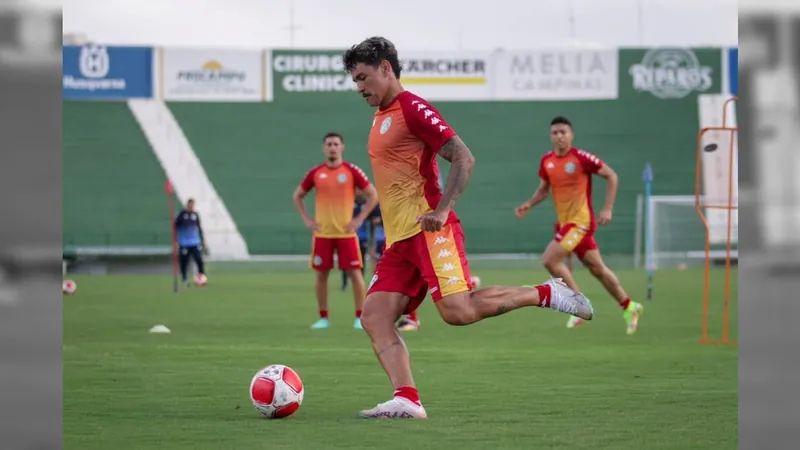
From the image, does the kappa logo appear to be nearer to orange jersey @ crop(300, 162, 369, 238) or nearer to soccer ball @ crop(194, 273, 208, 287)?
soccer ball @ crop(194, 273, 208, 287)

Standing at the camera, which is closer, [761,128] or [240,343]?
[761,128]

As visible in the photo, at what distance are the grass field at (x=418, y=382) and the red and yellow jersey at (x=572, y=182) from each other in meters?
1.33

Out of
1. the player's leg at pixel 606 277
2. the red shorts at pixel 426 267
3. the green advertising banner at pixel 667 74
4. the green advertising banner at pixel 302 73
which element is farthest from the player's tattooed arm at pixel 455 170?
the green advertising banner at pixel 667 74

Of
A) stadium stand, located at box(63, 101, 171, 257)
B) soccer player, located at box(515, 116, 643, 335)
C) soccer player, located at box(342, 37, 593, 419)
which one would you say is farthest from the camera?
stadium stand, located at box(63, 101, 171, 257)

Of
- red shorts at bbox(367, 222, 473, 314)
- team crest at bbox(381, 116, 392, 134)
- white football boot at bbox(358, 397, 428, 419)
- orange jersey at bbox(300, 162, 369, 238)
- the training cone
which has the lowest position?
the training cone

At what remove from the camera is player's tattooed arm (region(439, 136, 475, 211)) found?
6.77 metres

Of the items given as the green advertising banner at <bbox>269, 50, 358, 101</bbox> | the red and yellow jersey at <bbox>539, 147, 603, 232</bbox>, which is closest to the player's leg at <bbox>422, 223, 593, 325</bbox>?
the red and yellow jersey at <bbox>539, 147, 603, 232</bbox>

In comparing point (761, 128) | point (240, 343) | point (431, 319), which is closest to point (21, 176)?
point (761, 128)

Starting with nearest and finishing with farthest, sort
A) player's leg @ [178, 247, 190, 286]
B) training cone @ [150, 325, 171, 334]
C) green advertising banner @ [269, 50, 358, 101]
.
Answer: training cone @ [150, 325, 171, 334] → player's leg @ [178, 247, 190, 286] → green advertising banner @ [269, 50, 358, 101]

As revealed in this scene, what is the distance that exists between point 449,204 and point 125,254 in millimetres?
Result: 28025

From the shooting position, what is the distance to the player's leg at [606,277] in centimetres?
1360

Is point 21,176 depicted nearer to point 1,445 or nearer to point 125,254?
point 1,445

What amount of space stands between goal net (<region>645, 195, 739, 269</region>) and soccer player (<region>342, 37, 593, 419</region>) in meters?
25.7

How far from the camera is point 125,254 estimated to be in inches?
1326
